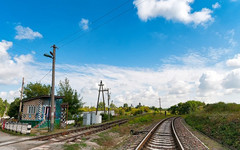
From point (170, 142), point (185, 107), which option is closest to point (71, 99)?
point (170, 142)

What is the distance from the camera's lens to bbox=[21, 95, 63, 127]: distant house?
2255 centimetres

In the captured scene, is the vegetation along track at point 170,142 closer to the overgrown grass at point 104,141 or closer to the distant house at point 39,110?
the overgrown grass at point 104,141

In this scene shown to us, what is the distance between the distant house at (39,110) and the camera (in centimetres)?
2255

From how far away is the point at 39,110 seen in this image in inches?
897

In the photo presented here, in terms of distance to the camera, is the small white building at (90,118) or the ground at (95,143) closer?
the ground at (95,143)

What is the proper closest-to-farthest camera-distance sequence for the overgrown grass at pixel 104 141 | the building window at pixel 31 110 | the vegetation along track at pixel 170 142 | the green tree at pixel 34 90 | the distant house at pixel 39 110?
the vegetation along track at pixel 170 142 → the overgrown grass at pixel 104 141 → the distant house at pixel 39 110 → the building window at pixel 31 110 → the green tree at pixel 34 90

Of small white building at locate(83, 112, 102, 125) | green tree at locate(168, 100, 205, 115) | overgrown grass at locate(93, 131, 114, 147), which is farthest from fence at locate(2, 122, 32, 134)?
green tree at locate(168, 100, 205, 115)

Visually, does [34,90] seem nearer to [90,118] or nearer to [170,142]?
[90,118]

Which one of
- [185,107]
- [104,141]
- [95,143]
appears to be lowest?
[185,107]

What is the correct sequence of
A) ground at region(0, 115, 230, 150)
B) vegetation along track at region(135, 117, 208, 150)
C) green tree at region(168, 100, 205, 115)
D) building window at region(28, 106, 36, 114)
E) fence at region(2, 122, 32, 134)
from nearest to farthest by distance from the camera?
vegetation along track at region(135, 117, 208, 150) < ground at region(0, 115, 230, 150) < fence at region(2, 122, 32, 134) < building window at region(28, 106, 36, 114) < green tree at region(168, 100, 205, 115)

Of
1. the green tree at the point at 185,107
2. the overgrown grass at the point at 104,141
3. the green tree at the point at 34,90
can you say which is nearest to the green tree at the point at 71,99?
the green tree at the point at 34,90

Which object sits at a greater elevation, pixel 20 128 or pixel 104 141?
pixel 20 128

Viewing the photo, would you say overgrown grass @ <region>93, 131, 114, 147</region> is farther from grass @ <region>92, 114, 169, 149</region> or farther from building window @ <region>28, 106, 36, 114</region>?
building window @ <region>28, 106, 36, 114</region>

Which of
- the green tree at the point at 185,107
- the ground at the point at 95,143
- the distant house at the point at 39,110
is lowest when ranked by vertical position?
the green tree at the point at 185,107
